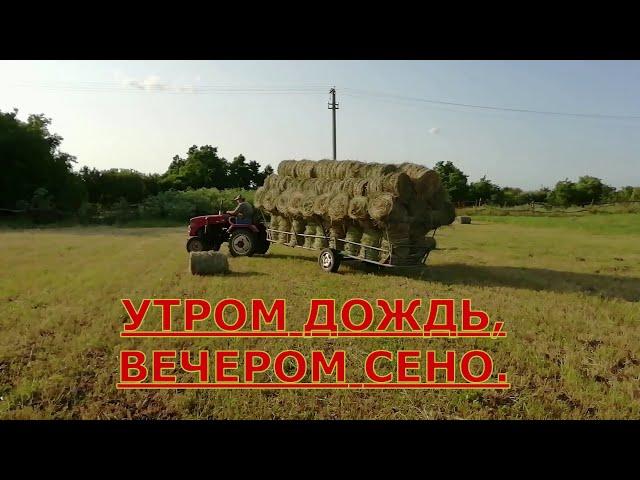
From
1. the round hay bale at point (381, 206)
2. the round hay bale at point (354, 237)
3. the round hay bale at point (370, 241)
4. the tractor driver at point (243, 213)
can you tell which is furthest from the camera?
the tractor driver at point (243, 213)

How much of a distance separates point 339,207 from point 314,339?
4.71m

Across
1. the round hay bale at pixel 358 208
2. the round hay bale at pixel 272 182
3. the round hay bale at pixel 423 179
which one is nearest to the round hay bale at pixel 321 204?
the round hay bale at pixel 358 208

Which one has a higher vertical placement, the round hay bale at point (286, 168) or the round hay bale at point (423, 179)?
the round hay bale at point (286, 168)

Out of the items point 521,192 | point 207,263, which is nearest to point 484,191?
point 521,192

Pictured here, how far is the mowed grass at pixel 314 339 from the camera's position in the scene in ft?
11.2

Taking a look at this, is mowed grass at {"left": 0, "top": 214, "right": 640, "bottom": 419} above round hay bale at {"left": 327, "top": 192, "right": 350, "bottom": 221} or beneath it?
beneath

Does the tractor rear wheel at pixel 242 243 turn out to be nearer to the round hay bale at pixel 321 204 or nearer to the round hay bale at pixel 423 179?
the round hay bale at pixel 321 204

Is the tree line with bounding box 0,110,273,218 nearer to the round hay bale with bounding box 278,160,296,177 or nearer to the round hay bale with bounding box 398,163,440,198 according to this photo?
the round hay bale with bounding box 278,160,296,177

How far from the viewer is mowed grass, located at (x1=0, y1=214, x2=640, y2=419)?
3402mm

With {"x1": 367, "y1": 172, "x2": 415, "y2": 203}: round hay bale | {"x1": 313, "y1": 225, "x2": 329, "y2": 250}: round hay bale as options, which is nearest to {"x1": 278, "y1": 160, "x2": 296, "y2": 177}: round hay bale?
{"x1": 313, "y1": 225, "x2": 329, "y2": 250}: round hay bale

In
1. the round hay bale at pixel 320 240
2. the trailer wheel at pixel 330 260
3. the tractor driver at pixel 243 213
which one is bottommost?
the trailer wheel at pixel 330 260

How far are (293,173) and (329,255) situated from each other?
338cm

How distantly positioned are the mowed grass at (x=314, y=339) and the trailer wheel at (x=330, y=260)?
0.25m

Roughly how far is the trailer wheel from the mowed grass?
249mm
